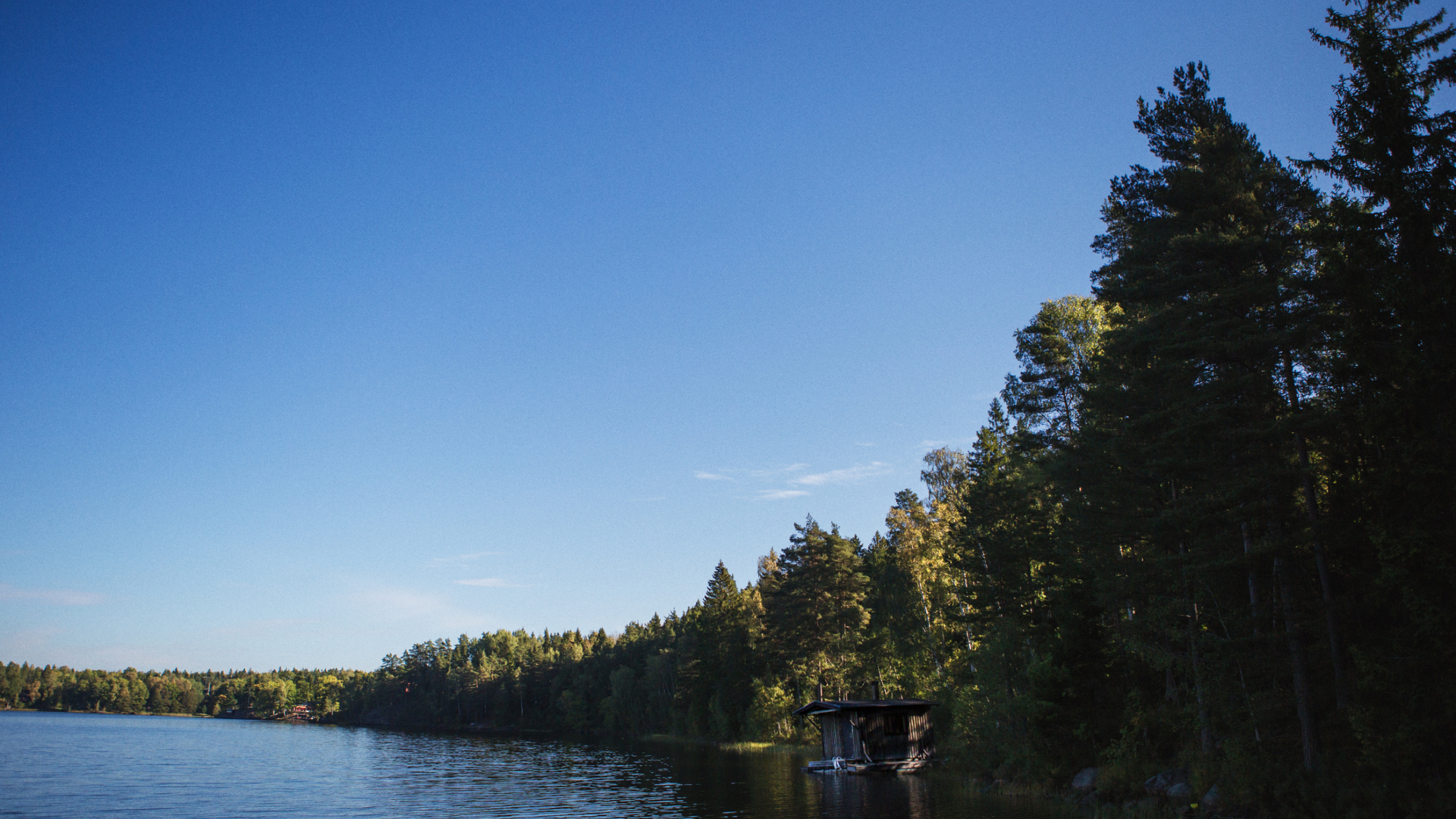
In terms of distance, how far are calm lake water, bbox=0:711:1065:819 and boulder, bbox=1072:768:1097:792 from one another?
1.57 metres

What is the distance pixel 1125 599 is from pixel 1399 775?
11.0 m

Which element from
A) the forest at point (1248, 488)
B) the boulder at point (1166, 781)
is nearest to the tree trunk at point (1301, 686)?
the forest at point (1248, 488)

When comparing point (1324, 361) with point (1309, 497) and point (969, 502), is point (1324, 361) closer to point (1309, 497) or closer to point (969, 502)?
point (1309, 497)

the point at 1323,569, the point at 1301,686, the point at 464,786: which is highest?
the point at 1323,569

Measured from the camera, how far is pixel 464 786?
135ft

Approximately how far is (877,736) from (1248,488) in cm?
3014

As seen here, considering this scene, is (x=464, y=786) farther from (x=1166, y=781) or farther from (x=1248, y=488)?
(x=1248, y=488)

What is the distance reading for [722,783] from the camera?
37875 millimetres

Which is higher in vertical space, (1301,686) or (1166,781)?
(1301,686)

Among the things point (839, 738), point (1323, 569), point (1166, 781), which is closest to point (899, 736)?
point (839, 738)

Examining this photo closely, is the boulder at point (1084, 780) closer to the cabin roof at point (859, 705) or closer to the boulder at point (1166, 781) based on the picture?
the boulder at point (1166, 781)

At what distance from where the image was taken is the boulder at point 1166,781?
23188 millimetres

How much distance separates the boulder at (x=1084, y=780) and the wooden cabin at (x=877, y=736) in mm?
15375

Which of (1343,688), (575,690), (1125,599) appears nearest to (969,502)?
(1125,599)
